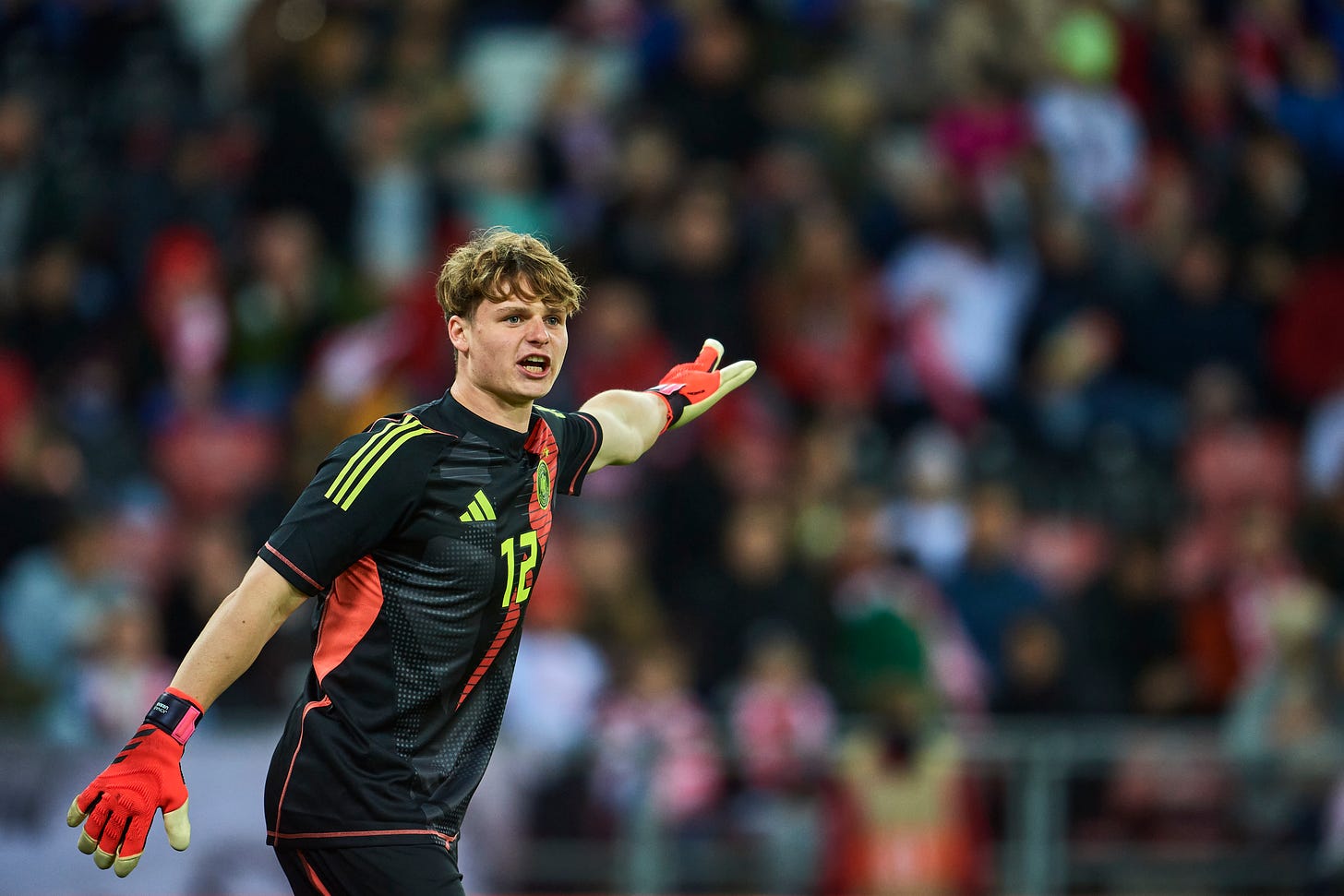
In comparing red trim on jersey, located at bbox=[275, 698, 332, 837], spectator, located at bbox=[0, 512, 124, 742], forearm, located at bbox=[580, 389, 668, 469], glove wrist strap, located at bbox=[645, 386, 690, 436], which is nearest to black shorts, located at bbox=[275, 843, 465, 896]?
red trim on jersey, located at bbox=[275, 698, 332, 837]

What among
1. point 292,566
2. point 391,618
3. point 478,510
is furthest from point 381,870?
point 478,510

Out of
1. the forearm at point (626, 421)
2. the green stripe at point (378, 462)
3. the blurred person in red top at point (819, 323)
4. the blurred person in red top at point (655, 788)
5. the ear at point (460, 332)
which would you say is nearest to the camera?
the green stripe at point (378, 462)

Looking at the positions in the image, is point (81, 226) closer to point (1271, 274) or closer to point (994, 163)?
point (994, 163)

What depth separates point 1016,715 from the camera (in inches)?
386

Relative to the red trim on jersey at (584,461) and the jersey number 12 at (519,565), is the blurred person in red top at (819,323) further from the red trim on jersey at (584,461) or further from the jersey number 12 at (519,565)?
the jersey number 12 at (519,565)

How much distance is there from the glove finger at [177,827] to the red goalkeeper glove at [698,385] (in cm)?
173

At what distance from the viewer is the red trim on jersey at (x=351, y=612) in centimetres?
433

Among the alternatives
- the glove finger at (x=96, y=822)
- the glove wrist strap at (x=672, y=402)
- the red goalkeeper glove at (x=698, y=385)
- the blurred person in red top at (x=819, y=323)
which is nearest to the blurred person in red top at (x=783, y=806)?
the blurred person in red top at (x=819, y=323)

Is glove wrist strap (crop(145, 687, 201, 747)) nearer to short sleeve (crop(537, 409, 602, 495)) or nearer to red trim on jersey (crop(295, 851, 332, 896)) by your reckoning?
red trim on jersey (crop(295, 851, 332, 896))

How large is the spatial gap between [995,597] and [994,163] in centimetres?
319

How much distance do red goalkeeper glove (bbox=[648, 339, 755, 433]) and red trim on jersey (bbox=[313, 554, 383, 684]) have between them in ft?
3.98

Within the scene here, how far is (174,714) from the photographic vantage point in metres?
4.22

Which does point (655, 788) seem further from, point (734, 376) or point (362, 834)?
point (362, 834)

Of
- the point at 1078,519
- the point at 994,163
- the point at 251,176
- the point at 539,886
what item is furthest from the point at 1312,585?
the point at 251,176
